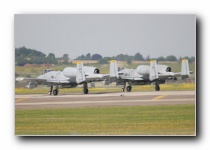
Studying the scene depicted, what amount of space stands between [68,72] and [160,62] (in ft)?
7.49

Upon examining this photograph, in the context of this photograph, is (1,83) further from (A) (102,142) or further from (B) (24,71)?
(A) (102,142)

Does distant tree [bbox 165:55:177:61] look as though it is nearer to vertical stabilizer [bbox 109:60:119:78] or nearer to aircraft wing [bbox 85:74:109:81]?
vertical stabilizer [bbox 109:60:119:78]

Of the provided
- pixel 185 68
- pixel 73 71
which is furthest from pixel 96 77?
pixel 185 68

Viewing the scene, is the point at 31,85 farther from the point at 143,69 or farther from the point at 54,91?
the point at 143,69

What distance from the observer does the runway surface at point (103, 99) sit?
32438 mm

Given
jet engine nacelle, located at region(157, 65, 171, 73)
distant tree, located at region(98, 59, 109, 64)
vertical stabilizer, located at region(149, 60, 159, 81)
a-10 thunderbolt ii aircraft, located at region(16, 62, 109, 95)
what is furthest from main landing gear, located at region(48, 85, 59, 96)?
jet engine nacelle, located at region(157, 65, 171, 73)

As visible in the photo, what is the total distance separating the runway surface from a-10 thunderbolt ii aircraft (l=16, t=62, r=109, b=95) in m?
0.23

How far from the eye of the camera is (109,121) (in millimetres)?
32094

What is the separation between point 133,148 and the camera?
31.5m

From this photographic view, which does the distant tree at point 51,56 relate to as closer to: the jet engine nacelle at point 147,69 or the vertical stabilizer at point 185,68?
the jet engine nacelle at point 147,69

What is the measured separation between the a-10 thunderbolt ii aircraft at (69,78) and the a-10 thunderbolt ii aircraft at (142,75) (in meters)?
0.29

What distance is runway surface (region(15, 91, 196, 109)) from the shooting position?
106 ft
